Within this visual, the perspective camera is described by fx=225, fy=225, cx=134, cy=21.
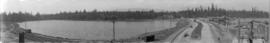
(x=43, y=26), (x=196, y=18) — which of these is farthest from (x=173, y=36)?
(x=43, y=26)

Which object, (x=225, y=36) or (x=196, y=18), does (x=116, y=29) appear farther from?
(x=225, y=36)

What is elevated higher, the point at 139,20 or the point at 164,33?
the point at 139,20

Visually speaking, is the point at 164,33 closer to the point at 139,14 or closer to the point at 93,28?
the point at 139,14

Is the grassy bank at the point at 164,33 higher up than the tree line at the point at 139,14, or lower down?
lower down

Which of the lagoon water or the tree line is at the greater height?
the tree line

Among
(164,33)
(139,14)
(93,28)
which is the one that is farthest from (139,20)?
(93,28)

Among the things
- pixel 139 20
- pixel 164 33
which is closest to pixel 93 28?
pixel 139 20
